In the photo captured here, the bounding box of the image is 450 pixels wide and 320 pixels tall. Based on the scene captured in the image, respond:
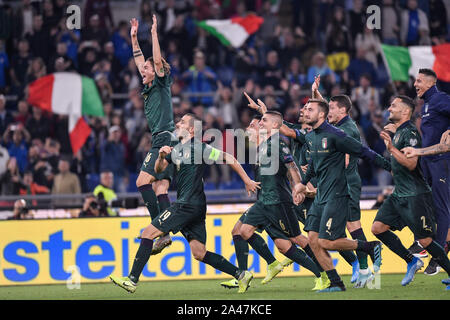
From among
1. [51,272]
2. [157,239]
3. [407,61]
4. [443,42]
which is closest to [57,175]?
[51,272]

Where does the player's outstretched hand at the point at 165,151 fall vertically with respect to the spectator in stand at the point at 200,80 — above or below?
below

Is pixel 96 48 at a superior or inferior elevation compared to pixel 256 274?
superior

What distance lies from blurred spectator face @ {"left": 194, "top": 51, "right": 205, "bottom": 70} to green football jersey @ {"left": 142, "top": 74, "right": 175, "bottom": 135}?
24.7 ft

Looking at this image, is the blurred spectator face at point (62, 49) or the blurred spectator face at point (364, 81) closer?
the blurred spectator face at point (364, 81)

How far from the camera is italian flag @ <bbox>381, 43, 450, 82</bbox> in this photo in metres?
19.3

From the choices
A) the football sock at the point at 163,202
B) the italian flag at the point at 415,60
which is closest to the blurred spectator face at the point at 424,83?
the football sock at the point at 163,202

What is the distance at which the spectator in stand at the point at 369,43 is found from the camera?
2141 cm

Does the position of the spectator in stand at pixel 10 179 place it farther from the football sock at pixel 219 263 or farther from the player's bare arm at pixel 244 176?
the player's bare arm at pixel 244 176

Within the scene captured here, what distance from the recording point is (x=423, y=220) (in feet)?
37.9

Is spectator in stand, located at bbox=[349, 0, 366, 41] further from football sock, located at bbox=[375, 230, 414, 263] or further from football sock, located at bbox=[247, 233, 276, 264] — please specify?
football sock, located at bbox=[375, 230, 414, 263]

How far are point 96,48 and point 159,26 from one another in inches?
70.7

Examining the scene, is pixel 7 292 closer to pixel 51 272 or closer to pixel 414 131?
pixel 51 272

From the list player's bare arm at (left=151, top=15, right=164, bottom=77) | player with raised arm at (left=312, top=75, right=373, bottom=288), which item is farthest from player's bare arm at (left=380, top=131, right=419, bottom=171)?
player's bare arm at (left=151, top=15, right=164, bottom=77)

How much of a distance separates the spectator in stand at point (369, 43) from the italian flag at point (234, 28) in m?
2.41
